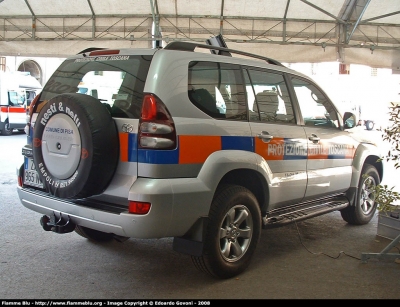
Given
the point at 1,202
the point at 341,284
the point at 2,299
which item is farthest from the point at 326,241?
the point at 1,202

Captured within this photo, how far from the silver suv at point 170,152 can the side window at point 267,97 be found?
0.01m

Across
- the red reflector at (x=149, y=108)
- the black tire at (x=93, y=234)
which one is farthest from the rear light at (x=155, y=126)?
the black tire at (x=93, y=234)

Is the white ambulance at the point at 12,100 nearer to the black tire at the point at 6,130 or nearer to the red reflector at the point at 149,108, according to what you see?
the black tire at the point at 6,130

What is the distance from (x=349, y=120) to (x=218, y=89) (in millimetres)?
2262

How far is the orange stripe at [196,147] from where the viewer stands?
307 cm

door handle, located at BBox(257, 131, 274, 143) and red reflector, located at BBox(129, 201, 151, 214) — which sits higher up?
door handle, located at BBox(257, 131, 274, 143)

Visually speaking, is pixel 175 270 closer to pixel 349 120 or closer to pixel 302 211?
pixel 302 211

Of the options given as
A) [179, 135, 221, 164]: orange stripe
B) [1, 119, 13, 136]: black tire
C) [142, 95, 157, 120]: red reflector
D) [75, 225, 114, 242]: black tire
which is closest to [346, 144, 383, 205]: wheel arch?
[179, 135, 221, 164]: orange stripe

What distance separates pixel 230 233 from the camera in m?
3.51

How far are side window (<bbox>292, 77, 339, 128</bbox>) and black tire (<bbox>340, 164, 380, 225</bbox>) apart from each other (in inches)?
35.7

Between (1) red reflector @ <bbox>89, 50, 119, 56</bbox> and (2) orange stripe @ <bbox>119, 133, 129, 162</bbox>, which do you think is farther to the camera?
(1) red reflector @ <bbox>89, 50, 119, 56</bbox>

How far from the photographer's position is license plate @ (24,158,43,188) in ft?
11.8

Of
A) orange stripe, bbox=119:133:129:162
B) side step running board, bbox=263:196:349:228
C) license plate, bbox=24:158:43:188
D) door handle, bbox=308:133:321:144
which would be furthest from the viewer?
door handle, bbox=308:133:321:144

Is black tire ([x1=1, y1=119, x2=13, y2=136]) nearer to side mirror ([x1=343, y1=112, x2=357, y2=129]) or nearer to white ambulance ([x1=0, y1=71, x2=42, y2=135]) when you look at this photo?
white ambulance ([x1=0, y1=71, x2=42, y2=135])
